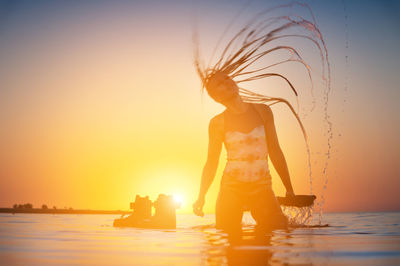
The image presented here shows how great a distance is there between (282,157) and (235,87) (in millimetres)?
1297

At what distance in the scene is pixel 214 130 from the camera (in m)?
6.27

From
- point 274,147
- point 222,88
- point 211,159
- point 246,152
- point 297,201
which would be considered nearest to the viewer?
point 246,152

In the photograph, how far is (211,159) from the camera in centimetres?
643

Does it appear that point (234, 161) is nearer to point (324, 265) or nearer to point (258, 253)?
point (258, 253)

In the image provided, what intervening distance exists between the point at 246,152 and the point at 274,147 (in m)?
0.59

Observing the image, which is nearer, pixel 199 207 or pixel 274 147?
pixel 274 147

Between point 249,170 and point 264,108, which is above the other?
point 264,108

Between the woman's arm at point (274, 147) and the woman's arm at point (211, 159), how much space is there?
72 centimetres

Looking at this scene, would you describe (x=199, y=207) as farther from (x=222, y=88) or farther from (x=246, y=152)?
(x=222, y=88)

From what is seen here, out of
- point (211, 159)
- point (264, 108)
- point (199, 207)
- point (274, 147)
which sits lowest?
point (199, 207)

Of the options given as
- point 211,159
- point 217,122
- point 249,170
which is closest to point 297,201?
point 249,170

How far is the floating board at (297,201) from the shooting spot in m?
6.45

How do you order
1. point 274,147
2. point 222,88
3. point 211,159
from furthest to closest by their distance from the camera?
point 211,159, point 274,147, point 222,88

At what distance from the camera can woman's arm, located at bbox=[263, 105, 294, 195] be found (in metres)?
6.12
